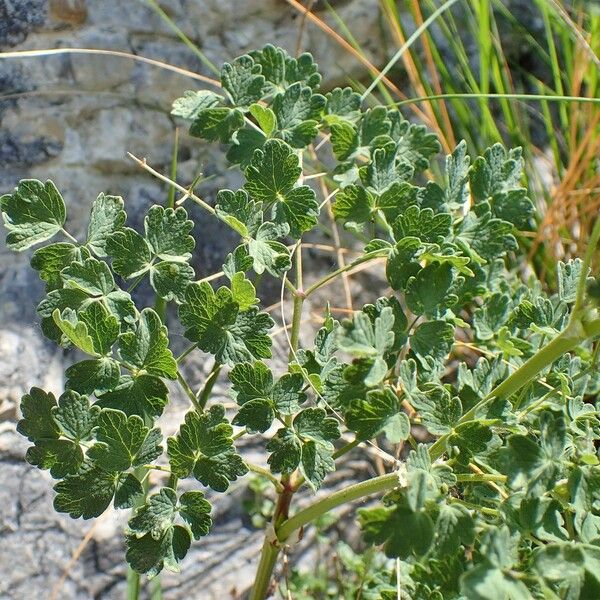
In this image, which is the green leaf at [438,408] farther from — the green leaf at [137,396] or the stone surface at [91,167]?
the stone surface at [91,167]

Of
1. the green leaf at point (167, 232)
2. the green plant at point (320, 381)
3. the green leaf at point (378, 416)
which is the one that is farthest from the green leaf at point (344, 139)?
the green leaf at point (378, 416)

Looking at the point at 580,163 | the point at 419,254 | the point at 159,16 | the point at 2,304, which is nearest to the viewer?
the point at 419,254

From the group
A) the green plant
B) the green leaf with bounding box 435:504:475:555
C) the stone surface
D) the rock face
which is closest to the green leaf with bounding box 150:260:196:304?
the green plant

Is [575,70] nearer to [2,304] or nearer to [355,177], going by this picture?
[355,177]

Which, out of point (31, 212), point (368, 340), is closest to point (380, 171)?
point (368, 340)

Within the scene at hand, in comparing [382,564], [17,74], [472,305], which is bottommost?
[382,564]

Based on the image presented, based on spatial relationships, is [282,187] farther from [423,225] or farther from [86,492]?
[86,492]

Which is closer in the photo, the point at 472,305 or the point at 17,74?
the point at 17,74

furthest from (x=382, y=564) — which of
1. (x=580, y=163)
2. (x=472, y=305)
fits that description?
(x=580, y=163)
